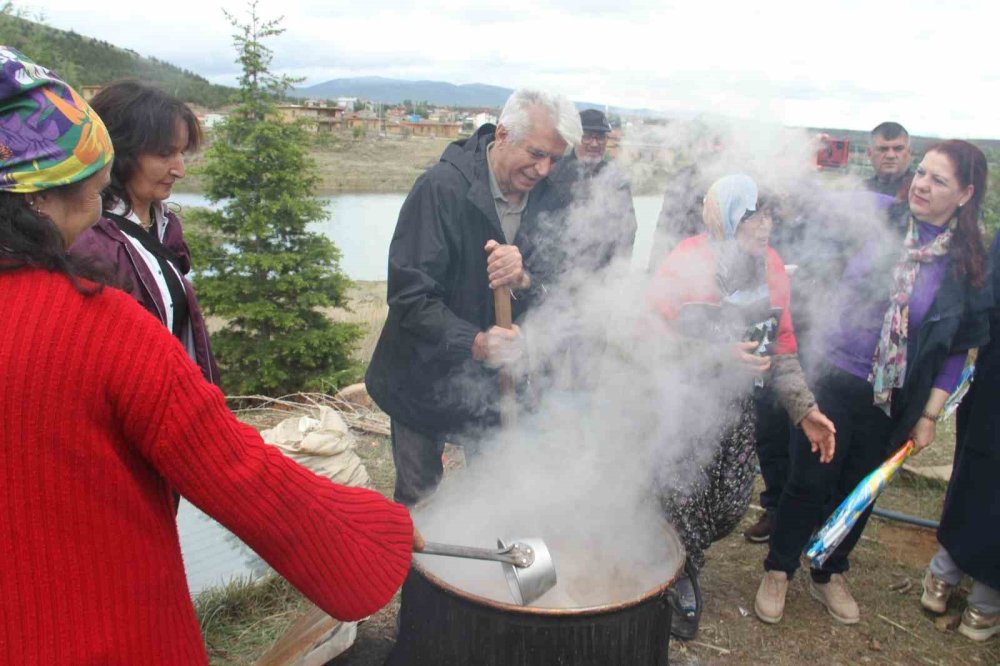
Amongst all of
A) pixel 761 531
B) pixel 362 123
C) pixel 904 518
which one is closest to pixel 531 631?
pixel 761 531

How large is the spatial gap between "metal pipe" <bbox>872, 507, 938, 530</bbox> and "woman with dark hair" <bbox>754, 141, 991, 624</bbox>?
41.5 inches

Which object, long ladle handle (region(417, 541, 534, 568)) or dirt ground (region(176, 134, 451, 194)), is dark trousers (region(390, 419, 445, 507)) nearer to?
long ladle handle (region(417, 541, 534, 568))

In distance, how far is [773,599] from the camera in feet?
10.8

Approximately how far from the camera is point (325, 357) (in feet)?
23.0

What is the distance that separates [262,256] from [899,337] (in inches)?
216

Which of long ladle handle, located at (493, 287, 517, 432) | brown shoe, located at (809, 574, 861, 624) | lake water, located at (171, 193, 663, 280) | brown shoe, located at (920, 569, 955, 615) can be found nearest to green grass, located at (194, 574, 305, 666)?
long ladle handle, located at (493, 287, 517, 432)

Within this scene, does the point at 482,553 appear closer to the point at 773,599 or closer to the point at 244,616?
the point at 244,616

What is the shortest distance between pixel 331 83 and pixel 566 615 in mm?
140386

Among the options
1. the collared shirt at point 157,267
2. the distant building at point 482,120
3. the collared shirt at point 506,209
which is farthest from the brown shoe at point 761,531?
the collared shirt at point 157,267

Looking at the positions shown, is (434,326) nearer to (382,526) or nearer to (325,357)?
(382,526)

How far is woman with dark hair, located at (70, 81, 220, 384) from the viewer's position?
2.20 m

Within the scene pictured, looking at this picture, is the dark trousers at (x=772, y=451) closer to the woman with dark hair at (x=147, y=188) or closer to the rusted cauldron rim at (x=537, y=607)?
the rusted cauldron rim at (x=537, y=607)

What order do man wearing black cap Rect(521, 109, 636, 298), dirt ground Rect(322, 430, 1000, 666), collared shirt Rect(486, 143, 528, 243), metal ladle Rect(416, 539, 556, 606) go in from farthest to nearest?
1. dirt ground Rect(322, 430, 1000, 666)
2. man wearing black cap Rect(521, 109, 636, 298)
3. collared shirt Rect(486, 143, 528, 243)
4. metal ladle Rect(416, 539, 556, 606)

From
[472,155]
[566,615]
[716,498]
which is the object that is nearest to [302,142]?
[472,155]
